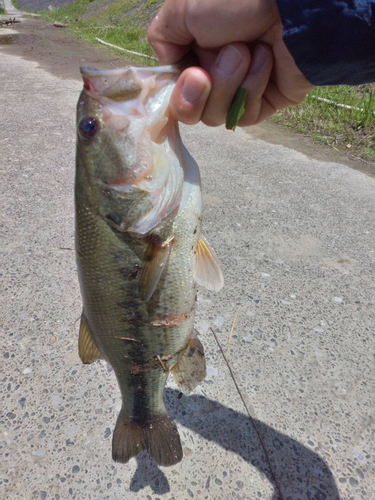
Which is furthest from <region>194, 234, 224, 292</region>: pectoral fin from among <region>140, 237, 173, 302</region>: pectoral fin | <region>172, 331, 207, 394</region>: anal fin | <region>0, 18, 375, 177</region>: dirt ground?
<region>0, 18, 375, 177</region>: dirt ground

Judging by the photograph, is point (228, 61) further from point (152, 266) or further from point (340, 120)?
point (340, 120)

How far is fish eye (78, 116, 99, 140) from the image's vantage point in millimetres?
1268

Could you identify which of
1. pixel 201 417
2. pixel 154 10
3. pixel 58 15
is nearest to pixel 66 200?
pixel 201 417

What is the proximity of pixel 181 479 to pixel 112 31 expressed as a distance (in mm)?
16475

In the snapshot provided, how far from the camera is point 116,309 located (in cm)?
137

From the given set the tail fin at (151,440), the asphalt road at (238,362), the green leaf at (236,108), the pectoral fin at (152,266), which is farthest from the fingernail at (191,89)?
the asphalt road at (238,362)

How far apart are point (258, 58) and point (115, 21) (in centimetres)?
2050

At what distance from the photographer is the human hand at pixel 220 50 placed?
1143 millimetres

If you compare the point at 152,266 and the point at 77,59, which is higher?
the point at 152,266

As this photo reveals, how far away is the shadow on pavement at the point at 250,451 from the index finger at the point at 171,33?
1738mm

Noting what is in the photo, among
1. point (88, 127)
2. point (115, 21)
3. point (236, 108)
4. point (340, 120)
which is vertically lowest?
point (115, 21)

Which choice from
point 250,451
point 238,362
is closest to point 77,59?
point 238,362

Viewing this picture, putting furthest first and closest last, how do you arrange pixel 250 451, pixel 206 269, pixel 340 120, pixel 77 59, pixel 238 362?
pixel 77 59 < pixel 340 120 < pixel 238 362 < pixel 250 451 < pixel 206 269

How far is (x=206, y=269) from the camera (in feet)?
4.74
